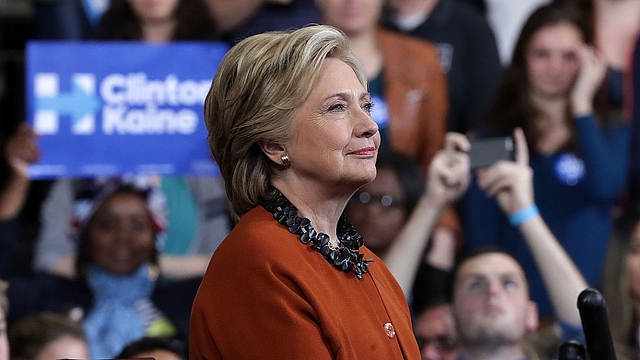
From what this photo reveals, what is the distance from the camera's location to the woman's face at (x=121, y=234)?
437cm

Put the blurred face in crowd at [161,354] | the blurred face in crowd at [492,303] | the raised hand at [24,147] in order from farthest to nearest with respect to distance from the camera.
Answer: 1. the raised hand at [24,147]
2. the blurred face in crowd at [492,303]
3. the blurred face in crowd at [161,354]

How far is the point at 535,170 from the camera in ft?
14.9

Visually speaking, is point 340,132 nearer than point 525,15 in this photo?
Yes

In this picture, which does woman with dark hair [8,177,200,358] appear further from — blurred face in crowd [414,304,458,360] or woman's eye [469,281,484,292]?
woman's eye [469,281,484,292]

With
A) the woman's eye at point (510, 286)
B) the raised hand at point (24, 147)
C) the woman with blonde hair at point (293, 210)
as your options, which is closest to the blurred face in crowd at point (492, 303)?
the woman's eye at point (510, 286)

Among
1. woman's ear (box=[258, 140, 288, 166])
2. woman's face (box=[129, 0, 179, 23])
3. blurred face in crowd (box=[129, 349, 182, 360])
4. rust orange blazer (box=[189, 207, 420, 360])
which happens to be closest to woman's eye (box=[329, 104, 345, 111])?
woman's ear (box=[258, 140, 288, 166])

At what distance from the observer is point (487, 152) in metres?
4.18

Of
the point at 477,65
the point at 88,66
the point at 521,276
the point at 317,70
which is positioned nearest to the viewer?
the point at 317,70

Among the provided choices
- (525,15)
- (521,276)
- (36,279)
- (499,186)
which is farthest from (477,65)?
(36,279)

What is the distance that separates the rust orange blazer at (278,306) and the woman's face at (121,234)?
2649 millimetres

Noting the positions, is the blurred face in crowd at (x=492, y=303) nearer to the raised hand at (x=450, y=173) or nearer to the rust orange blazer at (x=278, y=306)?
the raised hand at (x=450, y=173)

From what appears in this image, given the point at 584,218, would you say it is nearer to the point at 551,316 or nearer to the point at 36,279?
the point at 551,316

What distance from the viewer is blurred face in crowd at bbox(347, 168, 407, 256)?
4332mm

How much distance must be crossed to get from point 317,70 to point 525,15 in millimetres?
3390
